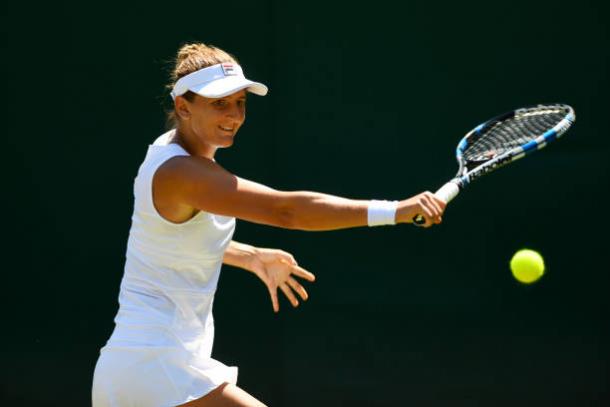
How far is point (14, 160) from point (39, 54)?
18.7 inches

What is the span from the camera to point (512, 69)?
4.29 m

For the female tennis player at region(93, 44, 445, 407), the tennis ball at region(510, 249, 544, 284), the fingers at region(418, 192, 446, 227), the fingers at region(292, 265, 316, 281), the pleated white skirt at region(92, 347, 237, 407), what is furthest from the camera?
the tennis ball at region(510, 249, 544, 284)

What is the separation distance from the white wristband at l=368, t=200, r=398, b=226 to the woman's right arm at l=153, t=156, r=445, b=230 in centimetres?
1

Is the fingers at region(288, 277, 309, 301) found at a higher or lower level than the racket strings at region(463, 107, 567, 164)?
lower

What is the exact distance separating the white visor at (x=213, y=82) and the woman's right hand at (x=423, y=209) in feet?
2.30

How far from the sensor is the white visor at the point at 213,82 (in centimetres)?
308

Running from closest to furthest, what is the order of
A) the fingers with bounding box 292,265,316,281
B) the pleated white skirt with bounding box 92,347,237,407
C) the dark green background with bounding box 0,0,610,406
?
the pleated white skirt with bounding box 92,347,237,407 < the fingers with bounding box 292,265,316,281 < the dark green background with bounding box 0,0,610,406

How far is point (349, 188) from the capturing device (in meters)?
4.49

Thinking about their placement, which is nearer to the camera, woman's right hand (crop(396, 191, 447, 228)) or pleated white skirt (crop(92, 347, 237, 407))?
woman's right hand (crop(396, 191, 447, 228))

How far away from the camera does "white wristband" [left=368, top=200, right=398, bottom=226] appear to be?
8.76 feet

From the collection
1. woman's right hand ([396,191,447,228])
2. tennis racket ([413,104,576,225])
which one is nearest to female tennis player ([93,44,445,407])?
woman's right hand ([396,191,447,228])

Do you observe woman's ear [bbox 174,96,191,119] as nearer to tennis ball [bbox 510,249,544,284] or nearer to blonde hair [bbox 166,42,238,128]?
blonde hair [bbox 166,42,238,128]

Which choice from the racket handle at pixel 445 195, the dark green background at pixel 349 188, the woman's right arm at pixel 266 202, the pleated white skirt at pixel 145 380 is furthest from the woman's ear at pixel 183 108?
the dark green background at pixel 349 188

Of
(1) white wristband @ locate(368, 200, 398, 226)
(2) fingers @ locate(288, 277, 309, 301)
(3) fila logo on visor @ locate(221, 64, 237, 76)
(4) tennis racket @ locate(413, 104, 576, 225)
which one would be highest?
(3) fila logo on visor @ locate(221, 64, 237, 76)
